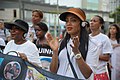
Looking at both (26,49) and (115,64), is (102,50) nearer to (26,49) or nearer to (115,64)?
(115,64)

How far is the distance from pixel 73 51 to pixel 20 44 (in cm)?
135

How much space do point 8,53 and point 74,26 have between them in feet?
4.04

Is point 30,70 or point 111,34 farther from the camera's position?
point 111,34

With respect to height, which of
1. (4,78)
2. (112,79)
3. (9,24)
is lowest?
(112,79)

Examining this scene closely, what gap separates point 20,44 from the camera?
14.8ft

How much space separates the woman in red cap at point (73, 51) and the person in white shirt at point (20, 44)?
0.88m

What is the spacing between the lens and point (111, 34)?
7668 millimetres

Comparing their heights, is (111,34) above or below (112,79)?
above

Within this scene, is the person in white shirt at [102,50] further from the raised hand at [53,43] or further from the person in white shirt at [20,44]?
the raised hand at [53,43]

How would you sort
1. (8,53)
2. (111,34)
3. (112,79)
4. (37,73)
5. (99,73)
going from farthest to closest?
(111,34) → (112,79) → (99,73) → (8,53) → (37,73)

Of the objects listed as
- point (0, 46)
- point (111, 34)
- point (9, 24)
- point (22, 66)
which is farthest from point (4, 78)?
point (111, 34)

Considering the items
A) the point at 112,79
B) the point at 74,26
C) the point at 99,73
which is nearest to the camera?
the point at 74,26

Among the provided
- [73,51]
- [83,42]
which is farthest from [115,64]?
[73,51]

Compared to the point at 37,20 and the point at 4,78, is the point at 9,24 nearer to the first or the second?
the point at 4,78
